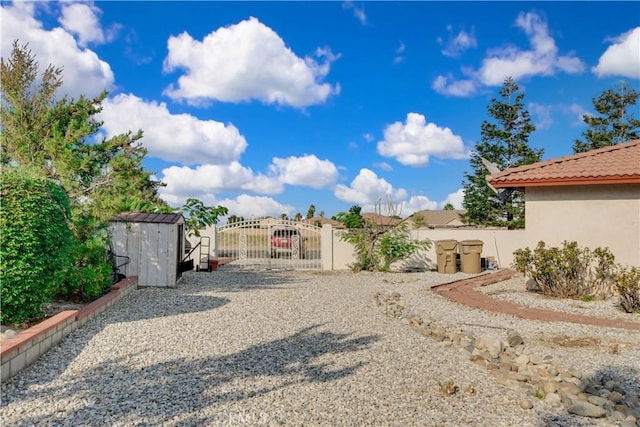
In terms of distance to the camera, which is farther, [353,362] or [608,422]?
[353,362]

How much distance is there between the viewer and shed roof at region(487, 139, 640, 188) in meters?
10.0

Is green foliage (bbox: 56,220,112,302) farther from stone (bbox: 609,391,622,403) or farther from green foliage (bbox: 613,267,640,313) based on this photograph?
green foliage (bbox: 613,267,640,313)

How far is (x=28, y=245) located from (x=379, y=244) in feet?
41.9

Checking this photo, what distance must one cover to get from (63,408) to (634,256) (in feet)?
37.0

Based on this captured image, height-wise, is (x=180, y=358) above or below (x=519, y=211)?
below

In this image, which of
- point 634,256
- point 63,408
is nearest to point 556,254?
point 634,256

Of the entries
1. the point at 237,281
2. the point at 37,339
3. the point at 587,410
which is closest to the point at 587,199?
the point at 587,410

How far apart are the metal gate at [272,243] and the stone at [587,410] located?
14.0 m

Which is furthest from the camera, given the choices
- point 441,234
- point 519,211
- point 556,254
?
point 519,211

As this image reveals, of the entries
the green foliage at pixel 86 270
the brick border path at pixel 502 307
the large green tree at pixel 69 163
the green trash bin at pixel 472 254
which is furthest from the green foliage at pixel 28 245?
the green trash bin at pixel 472 254

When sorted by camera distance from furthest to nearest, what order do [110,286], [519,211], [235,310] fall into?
[519,211] < [110,286] < [235,310]

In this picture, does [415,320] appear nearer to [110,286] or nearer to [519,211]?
[110,286]

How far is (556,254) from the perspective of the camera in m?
9.88

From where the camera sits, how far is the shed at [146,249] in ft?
37.0
